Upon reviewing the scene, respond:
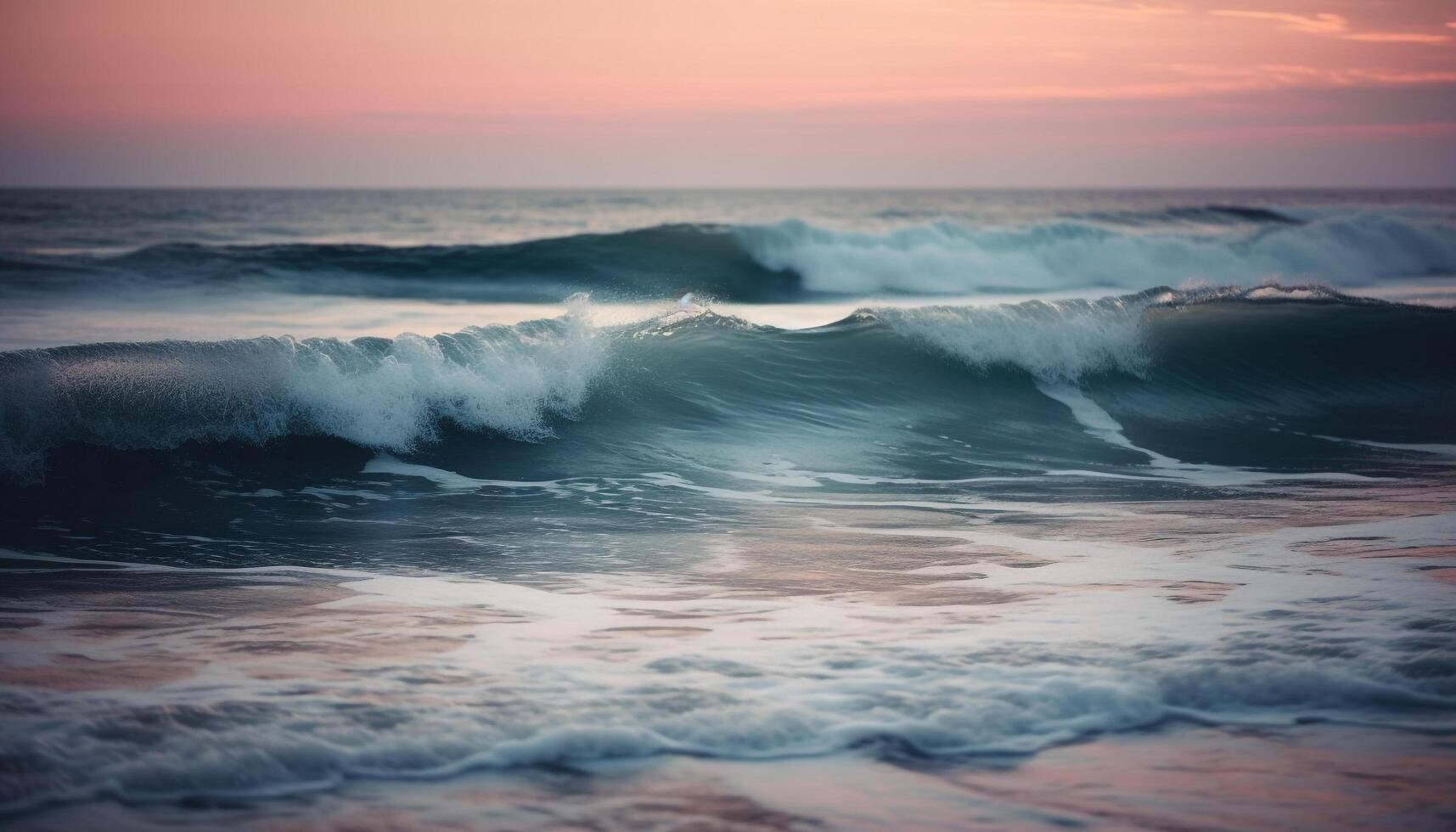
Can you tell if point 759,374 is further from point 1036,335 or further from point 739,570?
point 739,570

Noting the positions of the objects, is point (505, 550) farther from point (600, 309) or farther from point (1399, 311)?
point (1399, 311)

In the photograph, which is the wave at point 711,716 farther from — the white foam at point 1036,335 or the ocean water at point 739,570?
the white foam at point 1036,335

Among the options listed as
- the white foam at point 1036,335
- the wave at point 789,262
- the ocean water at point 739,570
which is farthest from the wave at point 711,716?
the wave at point 789,262

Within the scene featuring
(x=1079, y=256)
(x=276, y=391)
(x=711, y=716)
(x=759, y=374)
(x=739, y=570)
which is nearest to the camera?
(x=711, y=716)

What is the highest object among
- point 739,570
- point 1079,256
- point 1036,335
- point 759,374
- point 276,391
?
point 1079,256

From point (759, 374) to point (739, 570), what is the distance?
5409 millimetres

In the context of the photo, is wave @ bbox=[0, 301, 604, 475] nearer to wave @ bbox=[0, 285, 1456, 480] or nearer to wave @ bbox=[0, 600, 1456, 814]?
wave @ bbox=[0, 285, 1456, 480]

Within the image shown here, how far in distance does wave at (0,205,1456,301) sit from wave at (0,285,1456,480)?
7257 millimetres

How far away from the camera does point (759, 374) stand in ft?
35.1

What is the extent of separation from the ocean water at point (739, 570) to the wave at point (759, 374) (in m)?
0.04

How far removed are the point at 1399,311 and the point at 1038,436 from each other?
7509 millimetres

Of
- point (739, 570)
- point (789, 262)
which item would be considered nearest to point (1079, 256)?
point (789, 262)

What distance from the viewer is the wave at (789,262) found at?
66.7 ft

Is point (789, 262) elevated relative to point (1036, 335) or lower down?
elevated
